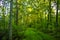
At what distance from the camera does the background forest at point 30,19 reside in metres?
9.66

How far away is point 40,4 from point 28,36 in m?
7.27

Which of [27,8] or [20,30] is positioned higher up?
[27,8]

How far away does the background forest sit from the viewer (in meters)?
9.66

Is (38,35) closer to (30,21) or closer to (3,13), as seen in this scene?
(3,13)

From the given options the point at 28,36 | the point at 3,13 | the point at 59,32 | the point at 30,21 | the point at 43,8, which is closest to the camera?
the point at 28,36

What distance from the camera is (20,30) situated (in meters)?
10.2

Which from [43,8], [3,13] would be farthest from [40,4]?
[3,13]

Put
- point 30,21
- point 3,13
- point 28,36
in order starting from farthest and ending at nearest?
point 30,21 → point 3,13 → point 28,36

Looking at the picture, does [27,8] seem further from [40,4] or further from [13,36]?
[13,36]

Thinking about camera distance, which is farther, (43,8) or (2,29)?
(43,8)

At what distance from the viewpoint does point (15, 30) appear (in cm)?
1009

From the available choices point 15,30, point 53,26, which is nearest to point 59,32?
point 53,26

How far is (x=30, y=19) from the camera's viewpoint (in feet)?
59.9

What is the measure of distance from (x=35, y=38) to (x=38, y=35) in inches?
17.8
